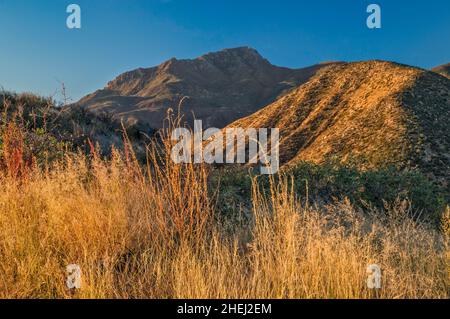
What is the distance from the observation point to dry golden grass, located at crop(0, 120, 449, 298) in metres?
3.15

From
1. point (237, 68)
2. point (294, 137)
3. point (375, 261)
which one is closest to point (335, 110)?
point (294, 137)

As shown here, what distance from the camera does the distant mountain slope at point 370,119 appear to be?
47.0 feet

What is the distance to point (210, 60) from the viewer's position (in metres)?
160

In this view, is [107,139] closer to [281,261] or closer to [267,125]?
[267,125]

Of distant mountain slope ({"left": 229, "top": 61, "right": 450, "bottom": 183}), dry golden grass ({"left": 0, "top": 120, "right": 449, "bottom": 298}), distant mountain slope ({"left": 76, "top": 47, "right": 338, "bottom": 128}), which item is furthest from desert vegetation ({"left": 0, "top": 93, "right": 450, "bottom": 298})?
distant mountain slope ({"left": 76, "top": 47, "right": 338, "bottom": 128})

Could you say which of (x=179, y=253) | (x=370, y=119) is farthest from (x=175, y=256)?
(x=370, y=119)

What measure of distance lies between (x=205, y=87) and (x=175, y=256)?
128423mm

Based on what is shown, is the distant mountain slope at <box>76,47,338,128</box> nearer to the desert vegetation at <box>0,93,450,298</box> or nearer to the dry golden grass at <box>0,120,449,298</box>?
the desert vegetation at <box>0,93,450,298</box>

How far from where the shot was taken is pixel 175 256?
405cm

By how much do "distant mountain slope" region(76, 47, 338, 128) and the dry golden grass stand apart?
84991mm

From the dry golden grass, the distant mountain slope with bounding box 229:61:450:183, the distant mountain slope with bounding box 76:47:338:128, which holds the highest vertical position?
the distant mountain slope with bounding box 76:47:338:128

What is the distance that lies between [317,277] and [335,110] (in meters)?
19.4

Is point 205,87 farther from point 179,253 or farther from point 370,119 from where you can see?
point 179,253
